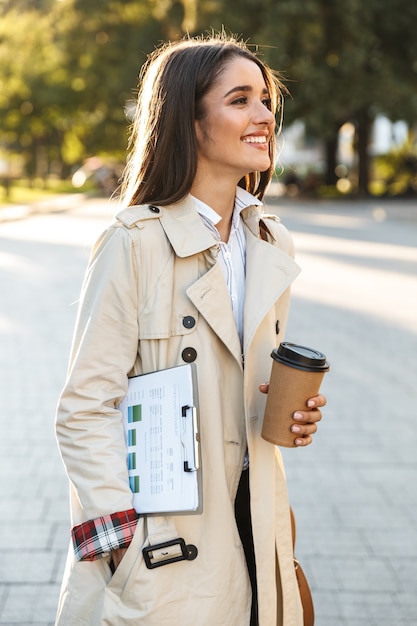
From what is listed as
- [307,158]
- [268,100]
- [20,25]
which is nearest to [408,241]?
[268,100]

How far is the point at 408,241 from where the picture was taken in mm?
18516

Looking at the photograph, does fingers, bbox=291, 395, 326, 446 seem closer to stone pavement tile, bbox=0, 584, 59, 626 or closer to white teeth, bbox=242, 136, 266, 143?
white teeth, bbox=242, 136, 266, 143

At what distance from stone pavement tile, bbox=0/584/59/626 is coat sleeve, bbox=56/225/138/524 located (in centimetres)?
162

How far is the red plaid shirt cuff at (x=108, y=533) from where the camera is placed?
203cm

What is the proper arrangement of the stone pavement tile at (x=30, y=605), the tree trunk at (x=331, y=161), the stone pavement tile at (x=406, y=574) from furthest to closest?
the tree trunk at (x=331, y=161) < the stone pavement tile at (x=406, y=574) < the stone pavement tile at (x=30, y=605)

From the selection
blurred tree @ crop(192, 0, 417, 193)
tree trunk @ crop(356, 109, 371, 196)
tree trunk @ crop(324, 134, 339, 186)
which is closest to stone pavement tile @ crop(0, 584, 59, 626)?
blurred tree @ crop(192, 0, 417, 193)

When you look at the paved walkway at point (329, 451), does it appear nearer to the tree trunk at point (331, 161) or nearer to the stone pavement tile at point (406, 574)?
the stone pavement tile at point (406, 574)

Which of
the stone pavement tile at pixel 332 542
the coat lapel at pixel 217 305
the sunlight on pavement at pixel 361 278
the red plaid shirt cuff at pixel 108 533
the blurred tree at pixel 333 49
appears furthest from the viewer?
the blurred tree at pixel 333 49

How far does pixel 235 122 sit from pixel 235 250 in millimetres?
349

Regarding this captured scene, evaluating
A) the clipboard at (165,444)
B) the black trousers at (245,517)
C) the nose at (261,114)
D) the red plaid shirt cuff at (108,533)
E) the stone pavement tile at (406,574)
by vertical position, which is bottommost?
the stone pavement tile at (406,574)

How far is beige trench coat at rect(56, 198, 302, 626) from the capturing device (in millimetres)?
2072

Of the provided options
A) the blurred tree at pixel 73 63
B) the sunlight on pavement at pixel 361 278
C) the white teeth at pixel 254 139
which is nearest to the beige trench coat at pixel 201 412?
→ the white teeth at pixel 254 139

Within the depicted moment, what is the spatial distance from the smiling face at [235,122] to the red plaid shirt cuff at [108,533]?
924mm

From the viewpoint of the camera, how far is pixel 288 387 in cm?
212
